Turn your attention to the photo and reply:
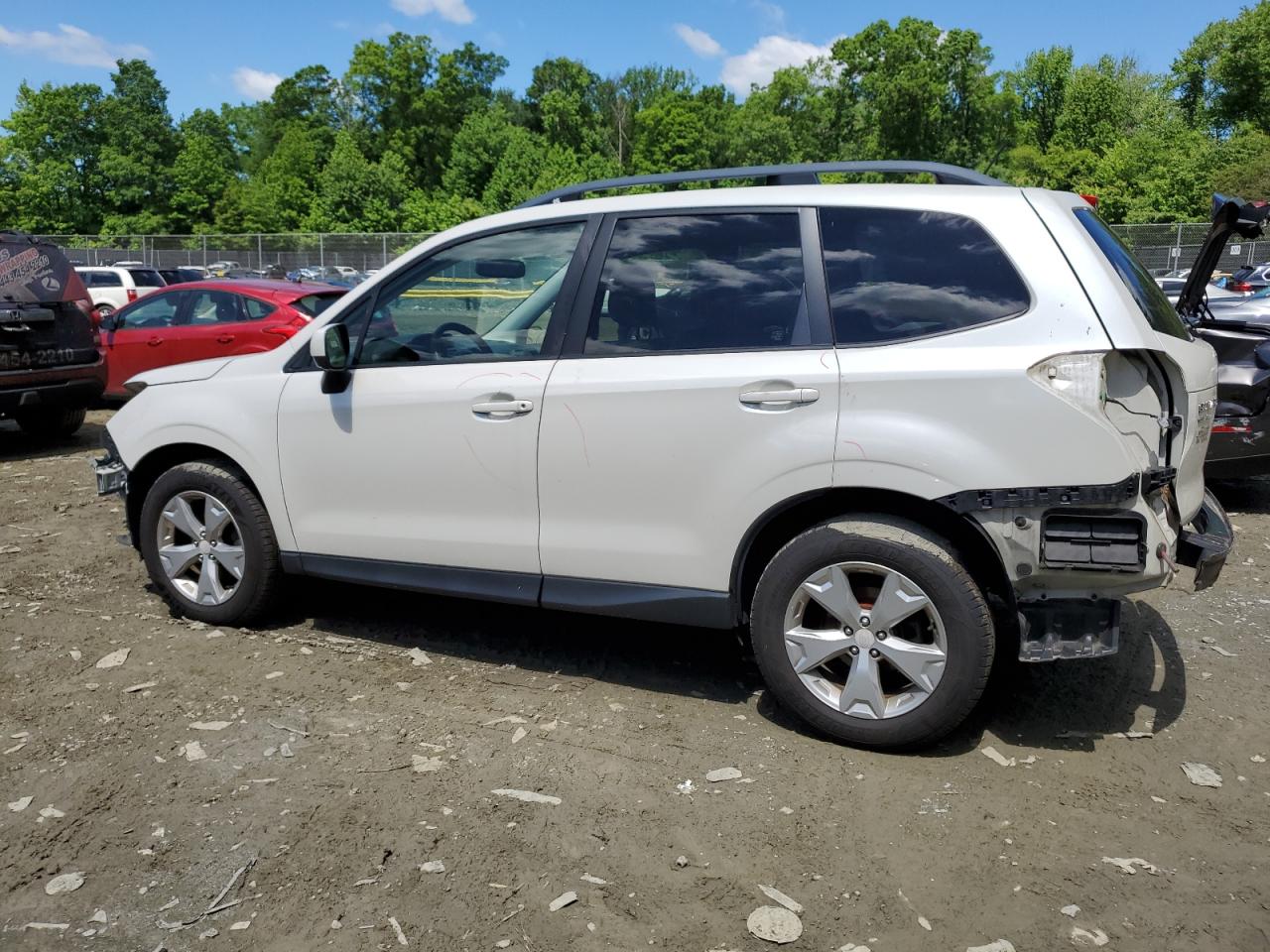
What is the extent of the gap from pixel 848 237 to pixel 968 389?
732mm

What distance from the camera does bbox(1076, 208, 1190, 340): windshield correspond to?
11.5 ft

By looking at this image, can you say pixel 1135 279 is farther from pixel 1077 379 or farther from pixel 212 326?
pixel 212 326

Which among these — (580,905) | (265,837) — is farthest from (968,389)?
(265,837)

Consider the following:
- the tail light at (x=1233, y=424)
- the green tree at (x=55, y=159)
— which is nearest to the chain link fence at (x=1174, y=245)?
the tail light at (x=1233, y=424)

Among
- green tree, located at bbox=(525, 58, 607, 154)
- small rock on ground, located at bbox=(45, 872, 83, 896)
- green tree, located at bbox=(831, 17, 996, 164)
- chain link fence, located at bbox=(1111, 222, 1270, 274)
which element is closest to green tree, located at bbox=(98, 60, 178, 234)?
green tree, located at bbox=(525, 58, 607, 154)

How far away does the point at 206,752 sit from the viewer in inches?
144

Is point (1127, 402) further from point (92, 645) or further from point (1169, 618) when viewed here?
point (92, 645)

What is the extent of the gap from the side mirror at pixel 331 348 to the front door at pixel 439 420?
0.31ft

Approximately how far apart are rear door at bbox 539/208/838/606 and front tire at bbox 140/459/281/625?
149 centimetres

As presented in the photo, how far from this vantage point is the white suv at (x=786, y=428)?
10.8 ft

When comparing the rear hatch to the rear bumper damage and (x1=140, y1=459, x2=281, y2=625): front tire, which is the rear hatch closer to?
(x1=140, y1=459, x2=281, y2=625): front tire

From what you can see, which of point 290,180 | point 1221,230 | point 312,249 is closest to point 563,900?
point 1221,230

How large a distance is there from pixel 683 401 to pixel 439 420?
1.06 m

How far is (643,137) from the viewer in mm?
89812
